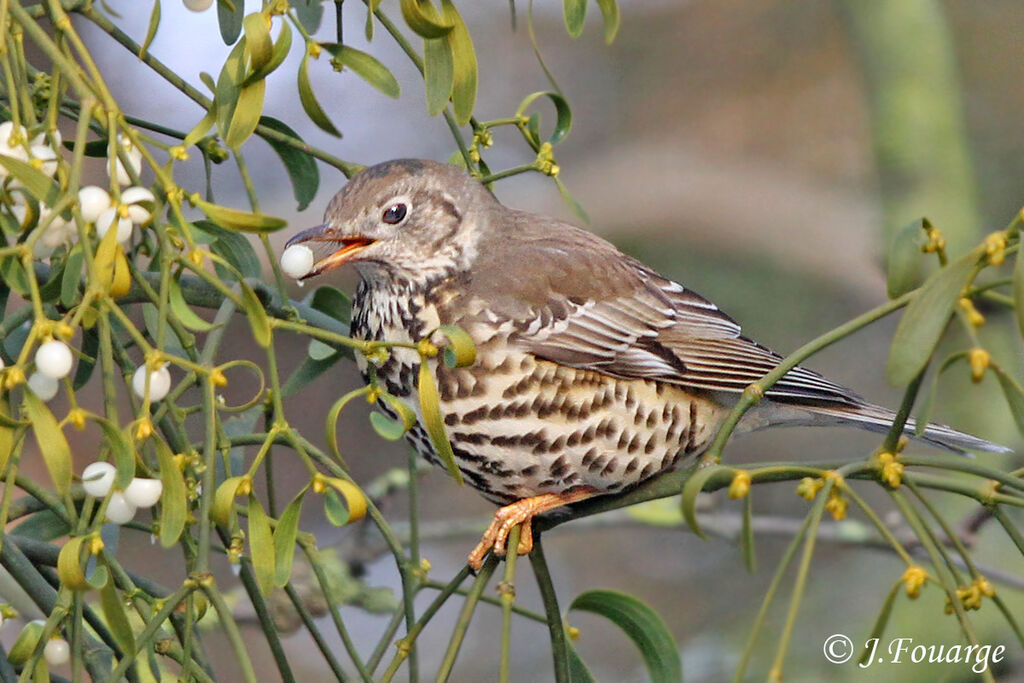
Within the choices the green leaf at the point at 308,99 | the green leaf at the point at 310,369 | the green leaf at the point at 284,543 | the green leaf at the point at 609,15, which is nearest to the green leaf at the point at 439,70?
the green leaf at the point at 308,99

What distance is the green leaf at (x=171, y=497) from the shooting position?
1293mm

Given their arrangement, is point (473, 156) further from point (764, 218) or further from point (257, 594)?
point (764, 218)

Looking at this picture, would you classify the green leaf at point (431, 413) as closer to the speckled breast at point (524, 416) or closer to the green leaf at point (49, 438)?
the green leaf at point (49, 438)

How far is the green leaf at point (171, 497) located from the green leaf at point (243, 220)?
23 centimetres

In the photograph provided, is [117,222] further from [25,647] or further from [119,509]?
[25,647]

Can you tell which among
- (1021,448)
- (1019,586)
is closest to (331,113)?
(1021,448)

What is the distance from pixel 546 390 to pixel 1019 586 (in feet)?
5.33

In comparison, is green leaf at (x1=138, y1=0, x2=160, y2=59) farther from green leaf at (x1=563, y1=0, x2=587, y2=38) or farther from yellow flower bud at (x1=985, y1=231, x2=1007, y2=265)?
yellow flower bud at (x1=985, y1=231, x2=1007, y2=265)

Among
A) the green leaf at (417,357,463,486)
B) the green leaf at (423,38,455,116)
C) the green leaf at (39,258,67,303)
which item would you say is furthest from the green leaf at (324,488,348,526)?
the green leaf at (423,38,455,116)

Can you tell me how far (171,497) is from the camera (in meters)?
1.31

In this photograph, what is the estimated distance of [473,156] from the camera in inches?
76.4

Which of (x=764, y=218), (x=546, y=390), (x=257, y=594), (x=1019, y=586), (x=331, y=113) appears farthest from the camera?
(x=331, y=113)

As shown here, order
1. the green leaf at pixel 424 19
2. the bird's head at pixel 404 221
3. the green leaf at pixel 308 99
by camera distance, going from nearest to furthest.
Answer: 1. the green leaf at pixel 424 19
2. the green leaf at pixel 308 99
3. the bird's head at pixel 404 221

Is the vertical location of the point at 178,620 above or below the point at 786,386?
below
